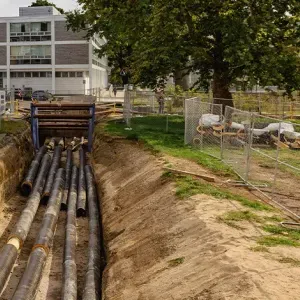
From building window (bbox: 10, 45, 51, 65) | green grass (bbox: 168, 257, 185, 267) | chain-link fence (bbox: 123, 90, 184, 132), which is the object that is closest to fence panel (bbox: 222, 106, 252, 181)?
green grass (bbox: 168, 257, 185, 267)

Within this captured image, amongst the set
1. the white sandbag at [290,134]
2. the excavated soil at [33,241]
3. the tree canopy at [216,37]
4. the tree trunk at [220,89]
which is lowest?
the excavated soil at [33,241]

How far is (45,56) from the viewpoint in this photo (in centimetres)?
5997

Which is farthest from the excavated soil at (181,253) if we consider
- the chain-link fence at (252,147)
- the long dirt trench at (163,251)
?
the chain-link fence at (252,147)

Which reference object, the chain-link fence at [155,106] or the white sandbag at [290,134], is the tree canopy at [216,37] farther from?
the chain-link fence at [155,106]

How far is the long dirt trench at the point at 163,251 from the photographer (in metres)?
7.32

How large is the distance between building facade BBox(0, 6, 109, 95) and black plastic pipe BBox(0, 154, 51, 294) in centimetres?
4151

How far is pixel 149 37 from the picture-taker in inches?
1021

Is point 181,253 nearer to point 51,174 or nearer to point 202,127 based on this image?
point 202,127

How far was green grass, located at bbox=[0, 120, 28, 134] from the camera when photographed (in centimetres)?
2394

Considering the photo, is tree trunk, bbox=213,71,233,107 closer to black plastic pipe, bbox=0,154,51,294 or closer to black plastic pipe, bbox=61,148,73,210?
black plastic pipe, bbox=61,148,73,210

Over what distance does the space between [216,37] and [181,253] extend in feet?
62.3

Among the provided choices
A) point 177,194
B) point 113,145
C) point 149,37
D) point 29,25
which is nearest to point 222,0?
point 149,37

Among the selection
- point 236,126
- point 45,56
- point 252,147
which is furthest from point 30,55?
point 252,147

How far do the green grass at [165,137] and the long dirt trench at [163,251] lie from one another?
1596mm
